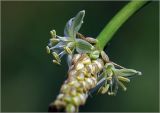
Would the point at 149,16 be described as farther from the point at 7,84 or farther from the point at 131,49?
the point at 7,84

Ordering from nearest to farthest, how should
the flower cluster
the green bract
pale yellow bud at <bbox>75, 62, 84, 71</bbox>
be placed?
1. the flower cluster
2. pale yellow bud at <bbox>75, 62, 84, 71</bbox>
3. the green bract

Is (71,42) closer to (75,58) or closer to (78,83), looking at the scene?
(75,58)

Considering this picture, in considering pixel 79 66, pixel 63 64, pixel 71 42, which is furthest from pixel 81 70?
pixel 63 64

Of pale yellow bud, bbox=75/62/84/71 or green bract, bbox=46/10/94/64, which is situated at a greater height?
green bract, bbox=46/10/94/64

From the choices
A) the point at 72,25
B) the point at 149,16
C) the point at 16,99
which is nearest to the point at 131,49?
the point at 149,16

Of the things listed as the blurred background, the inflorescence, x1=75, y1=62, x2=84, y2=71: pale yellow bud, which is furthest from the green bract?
the blurred background

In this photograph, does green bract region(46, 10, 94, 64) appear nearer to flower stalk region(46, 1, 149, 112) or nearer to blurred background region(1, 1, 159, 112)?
flower stalk region(46, 1, 149, 112)
